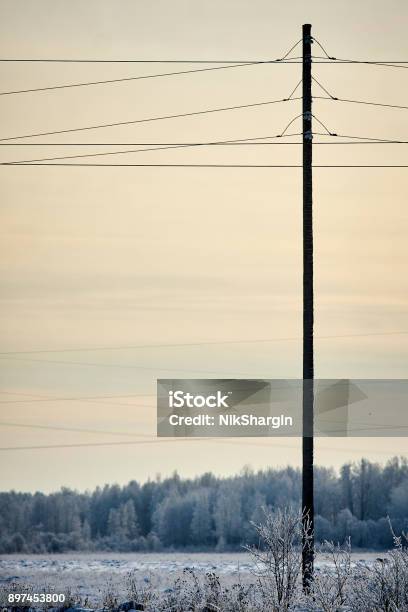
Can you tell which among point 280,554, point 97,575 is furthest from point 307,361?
point 97,575

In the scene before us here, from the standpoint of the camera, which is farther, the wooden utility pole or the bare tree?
the wooden utility pole

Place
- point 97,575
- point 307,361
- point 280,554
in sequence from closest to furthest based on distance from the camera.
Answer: point 280,554 < point 307,361 < point 97,575

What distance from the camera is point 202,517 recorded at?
65.4 m

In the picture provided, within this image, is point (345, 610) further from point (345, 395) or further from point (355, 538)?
point (355, 538)

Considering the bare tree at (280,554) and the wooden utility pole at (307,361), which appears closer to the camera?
the bare tree at (280,554)

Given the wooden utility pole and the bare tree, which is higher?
the wooden utility pole

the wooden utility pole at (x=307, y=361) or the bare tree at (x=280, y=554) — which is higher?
the wooden utility pole at (x=307, y=361)

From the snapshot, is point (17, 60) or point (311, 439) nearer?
point (311, 439)

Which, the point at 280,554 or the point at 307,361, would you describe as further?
the point at 307,361

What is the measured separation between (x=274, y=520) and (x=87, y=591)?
6530 mm

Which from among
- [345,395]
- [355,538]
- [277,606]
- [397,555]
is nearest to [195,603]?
[277,606]

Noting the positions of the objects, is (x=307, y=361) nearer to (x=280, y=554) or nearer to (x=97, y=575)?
(x=280, y=554)

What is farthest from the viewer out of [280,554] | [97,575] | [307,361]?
[97,575]

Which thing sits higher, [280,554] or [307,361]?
[307,361]
